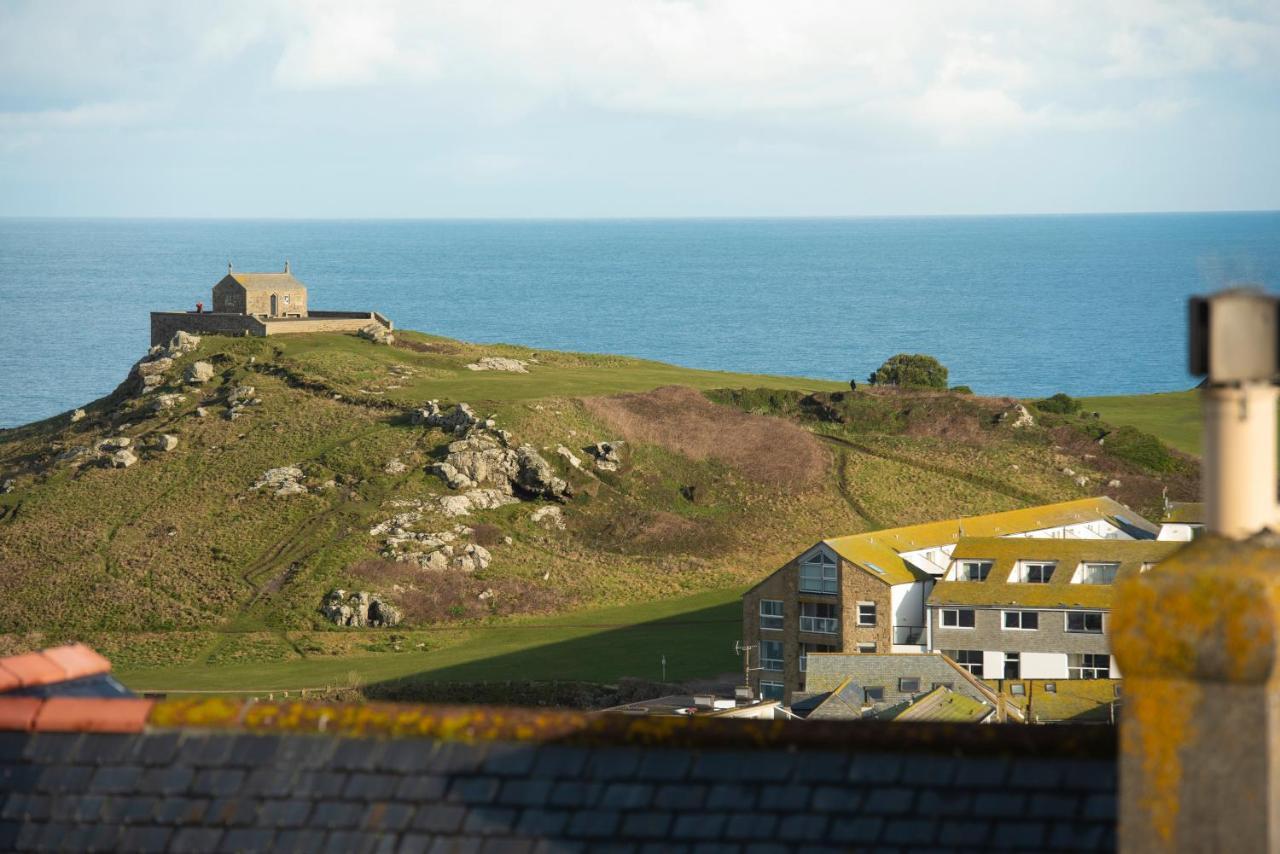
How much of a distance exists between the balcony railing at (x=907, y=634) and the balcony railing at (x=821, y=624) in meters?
2.12

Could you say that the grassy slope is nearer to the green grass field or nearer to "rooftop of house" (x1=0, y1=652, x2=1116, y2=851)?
the green grass field

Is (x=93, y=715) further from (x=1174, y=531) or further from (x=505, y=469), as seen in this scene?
(x=505, y=469)

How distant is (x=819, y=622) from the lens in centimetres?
6253

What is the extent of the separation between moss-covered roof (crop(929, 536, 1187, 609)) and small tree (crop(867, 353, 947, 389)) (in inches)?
2728

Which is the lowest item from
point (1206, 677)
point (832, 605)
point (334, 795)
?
point (832, 605)

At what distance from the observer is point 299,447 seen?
3974 inches

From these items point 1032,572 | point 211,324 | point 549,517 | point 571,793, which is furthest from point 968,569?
point 211,324

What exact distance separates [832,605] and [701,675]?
9.81 metres

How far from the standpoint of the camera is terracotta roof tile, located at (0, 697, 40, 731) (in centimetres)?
946

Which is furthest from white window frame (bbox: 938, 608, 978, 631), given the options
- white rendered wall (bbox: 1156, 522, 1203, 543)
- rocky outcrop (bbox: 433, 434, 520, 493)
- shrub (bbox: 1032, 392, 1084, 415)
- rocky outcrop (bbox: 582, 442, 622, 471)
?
shrub (bbox: 1032, 392, 1084, 415)

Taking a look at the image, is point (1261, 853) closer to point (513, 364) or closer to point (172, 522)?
point (172, 522)

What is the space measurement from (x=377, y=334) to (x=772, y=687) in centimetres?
6318

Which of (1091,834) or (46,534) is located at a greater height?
(1091,834)

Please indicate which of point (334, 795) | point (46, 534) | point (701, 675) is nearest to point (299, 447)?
point (46, 534)
